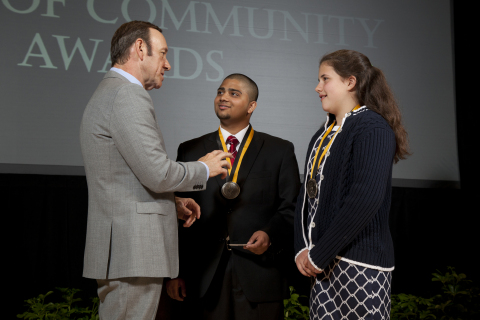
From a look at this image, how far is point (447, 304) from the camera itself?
363cm

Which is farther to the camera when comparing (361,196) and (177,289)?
(177,289)

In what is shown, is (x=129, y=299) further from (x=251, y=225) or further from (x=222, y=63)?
(x=222, y=63)

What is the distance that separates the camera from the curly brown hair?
180cm

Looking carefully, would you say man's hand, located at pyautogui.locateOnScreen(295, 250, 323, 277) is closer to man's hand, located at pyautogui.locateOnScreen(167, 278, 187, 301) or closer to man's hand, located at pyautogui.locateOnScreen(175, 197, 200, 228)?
man's hand, located at pyautogui.locateOnScreen(175, 197, 200, 228)

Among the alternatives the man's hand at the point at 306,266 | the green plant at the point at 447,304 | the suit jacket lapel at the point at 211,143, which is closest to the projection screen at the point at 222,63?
the green plant at the point at 447,304

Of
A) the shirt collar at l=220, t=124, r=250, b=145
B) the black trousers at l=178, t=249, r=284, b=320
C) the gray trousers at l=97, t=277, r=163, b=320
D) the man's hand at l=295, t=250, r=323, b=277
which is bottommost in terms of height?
the black trousers at l=178, t=249, r=284, b=320

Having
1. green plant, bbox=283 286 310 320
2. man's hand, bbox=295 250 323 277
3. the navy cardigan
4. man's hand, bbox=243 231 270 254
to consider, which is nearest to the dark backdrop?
green plant, bbox=283 286 310 320

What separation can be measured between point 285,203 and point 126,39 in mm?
1192

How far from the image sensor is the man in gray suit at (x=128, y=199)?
63.9 inches

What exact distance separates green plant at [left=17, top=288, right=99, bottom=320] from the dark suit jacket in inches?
59.3

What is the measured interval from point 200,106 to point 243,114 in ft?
3.75

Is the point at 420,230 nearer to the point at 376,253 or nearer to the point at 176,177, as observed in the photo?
the point at 376,253

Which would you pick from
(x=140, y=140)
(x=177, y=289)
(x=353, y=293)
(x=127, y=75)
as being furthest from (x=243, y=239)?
A: (x=127, y=75)

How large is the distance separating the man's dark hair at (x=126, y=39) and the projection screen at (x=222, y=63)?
5.66 feet
